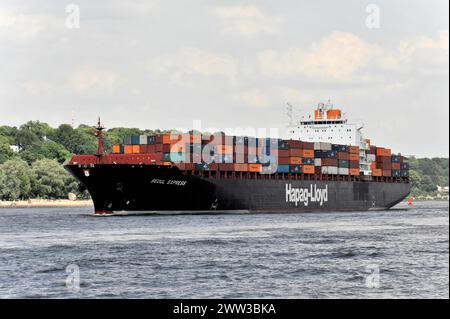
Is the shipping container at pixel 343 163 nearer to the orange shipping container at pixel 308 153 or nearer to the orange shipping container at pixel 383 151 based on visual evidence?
the orange shipping container at pixel 308 153

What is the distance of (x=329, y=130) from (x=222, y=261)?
73.2m

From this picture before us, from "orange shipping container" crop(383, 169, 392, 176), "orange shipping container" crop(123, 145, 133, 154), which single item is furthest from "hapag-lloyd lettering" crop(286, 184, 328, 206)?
"orange shipping container" crop(123, 145, 133, 154)

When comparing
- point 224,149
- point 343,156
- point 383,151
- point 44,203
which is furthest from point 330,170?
point 44,203

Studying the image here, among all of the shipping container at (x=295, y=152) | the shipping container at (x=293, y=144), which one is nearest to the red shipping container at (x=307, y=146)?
the shipping container at (x=293, y=144)

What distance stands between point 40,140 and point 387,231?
152 m

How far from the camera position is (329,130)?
110 metres

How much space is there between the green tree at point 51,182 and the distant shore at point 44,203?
1.66 metres

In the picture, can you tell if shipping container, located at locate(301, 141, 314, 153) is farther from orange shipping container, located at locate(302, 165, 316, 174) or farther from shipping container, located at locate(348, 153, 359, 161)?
shipping container, located at locate(348, 153, 359, 161)

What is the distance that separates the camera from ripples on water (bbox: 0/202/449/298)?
3072cm

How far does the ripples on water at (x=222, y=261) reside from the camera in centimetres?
3072

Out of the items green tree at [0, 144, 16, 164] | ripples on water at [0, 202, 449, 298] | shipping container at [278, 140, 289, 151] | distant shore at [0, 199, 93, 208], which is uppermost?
green tree at [0, 144, 16, 164]

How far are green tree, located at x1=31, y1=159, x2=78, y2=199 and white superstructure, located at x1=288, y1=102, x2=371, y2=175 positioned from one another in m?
53.1

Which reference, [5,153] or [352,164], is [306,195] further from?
[5,153]
